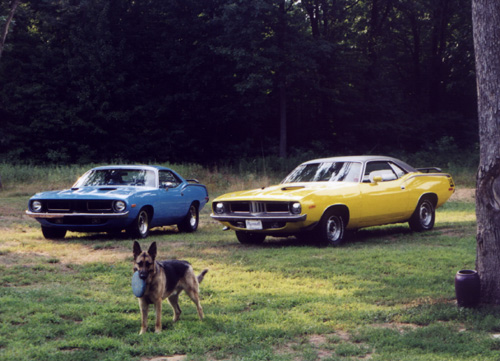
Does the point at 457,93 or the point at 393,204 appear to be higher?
the point at 457,93

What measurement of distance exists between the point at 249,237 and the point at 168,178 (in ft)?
9.90

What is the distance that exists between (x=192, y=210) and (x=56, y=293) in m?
7.49

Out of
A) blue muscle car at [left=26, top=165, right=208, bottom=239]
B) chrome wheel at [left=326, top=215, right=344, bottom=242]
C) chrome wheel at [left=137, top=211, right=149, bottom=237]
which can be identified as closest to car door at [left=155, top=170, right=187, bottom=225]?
blue muscle car at [left=26, top=165, right=208, bottom=239]

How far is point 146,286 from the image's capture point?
6.08 m

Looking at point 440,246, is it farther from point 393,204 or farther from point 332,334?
point 332,334

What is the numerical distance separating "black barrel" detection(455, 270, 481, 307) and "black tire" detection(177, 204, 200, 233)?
8758mm

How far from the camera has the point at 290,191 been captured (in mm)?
11930

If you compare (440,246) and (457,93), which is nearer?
(440,246)

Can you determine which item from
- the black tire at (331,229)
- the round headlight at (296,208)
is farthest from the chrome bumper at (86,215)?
the black tire at (331,229)

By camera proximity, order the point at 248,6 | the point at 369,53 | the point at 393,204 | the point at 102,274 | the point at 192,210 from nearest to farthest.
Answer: the point at 102,274 < the point at 393,204 < the point at 192,210 < the point at 248,6 < the point at 369,53

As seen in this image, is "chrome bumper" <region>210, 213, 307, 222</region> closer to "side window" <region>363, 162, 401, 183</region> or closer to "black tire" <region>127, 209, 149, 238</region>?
"black tire" <region>127, 209, 149, 238</region>

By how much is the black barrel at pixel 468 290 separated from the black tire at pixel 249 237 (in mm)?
6158

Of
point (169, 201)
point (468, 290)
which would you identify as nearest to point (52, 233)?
point (169, 201)

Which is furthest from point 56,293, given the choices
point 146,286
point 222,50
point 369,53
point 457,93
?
point 457,93
